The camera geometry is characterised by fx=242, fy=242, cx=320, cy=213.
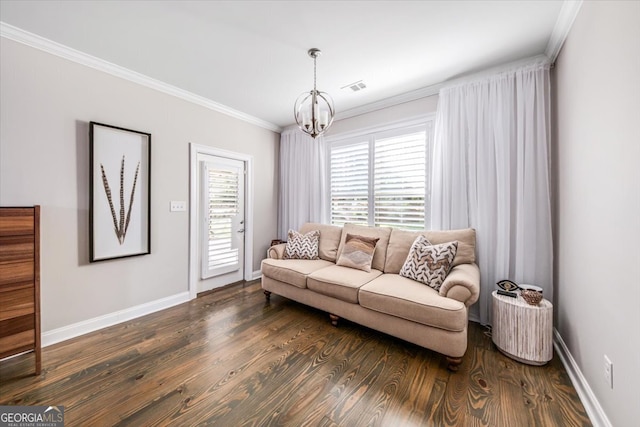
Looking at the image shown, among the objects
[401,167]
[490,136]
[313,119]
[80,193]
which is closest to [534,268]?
[490,136]

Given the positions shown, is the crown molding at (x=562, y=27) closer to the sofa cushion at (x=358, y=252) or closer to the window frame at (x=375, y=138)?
the window frame at (x=375, y=138)

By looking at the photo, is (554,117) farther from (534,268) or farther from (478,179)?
(534,268)

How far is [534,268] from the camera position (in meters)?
2.30

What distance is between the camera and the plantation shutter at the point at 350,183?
11.8ft

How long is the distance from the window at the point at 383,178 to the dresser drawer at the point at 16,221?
320 centimetres

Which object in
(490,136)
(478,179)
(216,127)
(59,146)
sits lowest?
(478,179)

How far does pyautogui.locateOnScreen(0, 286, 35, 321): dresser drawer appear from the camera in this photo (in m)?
1.69

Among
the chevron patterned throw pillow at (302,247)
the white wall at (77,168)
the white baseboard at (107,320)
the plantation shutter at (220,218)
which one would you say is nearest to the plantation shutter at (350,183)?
the chevron patterned throw pillow at (302,247)

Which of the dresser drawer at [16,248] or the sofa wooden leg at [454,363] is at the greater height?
the dresser drawer at [16,248]

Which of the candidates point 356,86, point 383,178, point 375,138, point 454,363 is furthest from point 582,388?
point 356,86

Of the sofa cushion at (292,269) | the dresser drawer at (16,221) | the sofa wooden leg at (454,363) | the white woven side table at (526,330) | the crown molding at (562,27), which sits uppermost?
the crown molding at (562,27)

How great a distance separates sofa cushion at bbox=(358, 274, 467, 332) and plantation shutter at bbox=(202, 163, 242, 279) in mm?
2331

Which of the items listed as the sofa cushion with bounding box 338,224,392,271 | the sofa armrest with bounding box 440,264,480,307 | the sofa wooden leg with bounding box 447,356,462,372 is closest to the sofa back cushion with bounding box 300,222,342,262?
the sofa cushion with bounding box 338,224,392,271

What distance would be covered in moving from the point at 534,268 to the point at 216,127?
414cm
